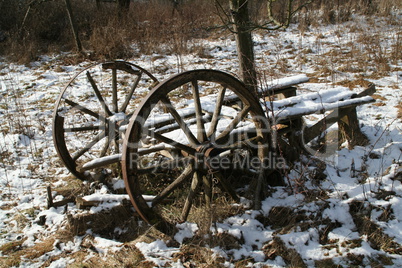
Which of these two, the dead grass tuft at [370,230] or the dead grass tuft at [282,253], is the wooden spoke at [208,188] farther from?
the dead grass tuft at [370,230]

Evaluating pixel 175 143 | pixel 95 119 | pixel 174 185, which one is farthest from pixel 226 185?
pixel 95 119

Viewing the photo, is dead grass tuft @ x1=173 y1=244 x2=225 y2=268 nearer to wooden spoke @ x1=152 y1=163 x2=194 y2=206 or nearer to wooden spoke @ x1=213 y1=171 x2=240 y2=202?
wooden spoke @ x1=152 y1=163 x2=194 y2=206

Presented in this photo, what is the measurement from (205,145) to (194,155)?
123 mm

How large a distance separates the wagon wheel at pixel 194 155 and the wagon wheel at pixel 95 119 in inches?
15.6

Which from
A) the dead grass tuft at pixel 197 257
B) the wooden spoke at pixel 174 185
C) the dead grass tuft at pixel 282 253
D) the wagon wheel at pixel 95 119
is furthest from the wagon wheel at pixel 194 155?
the dead grass tuft at pixel 282 253

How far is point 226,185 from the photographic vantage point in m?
2.95

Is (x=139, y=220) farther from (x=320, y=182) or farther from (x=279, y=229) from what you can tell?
(x=320, y=182)

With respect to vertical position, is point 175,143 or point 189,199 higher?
point 175,143

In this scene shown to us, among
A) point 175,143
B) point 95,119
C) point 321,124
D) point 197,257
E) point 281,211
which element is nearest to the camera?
point 197,257

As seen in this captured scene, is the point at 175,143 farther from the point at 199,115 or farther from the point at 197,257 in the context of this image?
the point at 197,257

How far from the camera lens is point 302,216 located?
288 centimetres

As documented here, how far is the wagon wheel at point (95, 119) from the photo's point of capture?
3.16m

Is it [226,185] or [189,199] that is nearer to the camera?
[189,199]

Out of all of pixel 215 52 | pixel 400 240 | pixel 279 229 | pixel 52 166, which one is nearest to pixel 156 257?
pixel 279 229
